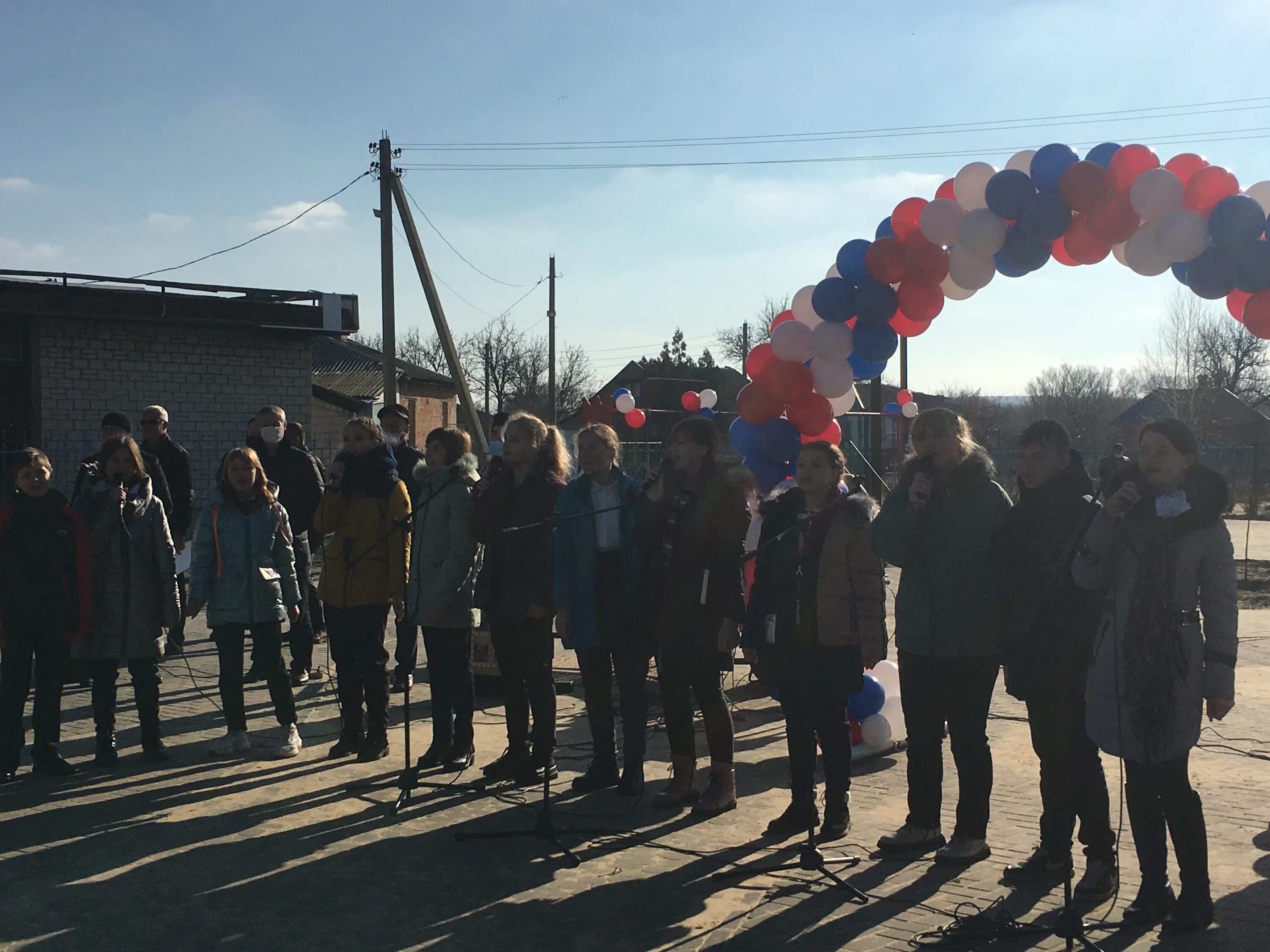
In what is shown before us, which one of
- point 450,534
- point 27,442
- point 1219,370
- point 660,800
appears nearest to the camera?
point 660,800

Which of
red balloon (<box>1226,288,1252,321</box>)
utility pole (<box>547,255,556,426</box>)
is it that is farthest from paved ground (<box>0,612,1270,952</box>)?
utility pole (<box>547,255,556,426</box>)

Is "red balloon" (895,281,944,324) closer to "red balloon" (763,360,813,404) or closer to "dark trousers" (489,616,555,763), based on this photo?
"red balloon" (763,360,813,404)

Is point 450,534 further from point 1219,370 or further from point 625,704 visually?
point 1219,370

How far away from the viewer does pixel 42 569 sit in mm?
6285

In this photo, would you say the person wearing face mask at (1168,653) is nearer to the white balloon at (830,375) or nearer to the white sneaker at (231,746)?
the white balloon at (830,375)

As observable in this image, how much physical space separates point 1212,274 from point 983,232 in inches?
47.8

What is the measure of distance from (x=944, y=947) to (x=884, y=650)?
1474 millimetres

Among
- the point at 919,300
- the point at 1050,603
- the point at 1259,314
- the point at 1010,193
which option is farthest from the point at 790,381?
the point at 1050,603

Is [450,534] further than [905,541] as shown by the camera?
Yes

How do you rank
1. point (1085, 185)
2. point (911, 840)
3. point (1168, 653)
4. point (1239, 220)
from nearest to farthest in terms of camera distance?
point (1168, 653)
point (911, 840)
point (1239, 220)
point (1085, 185)

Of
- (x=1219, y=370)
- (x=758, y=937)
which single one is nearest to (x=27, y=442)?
(x=758, y=937)

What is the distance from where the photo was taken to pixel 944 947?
3900mm

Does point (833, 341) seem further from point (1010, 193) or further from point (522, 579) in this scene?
point (522, 579)

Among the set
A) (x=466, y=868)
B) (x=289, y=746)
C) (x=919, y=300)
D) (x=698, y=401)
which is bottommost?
(x=466, y=868)
